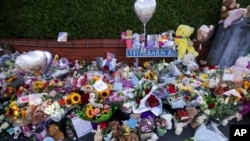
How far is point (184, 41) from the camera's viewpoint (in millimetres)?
3920

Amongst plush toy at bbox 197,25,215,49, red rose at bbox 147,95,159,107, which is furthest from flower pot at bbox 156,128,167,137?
plush toy at bbox 197,25,215,49

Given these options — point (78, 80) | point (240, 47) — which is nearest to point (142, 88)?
point (78, 80)

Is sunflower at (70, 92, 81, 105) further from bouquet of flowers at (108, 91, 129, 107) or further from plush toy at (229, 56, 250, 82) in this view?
plush toy at (229, 56, 250, 82)

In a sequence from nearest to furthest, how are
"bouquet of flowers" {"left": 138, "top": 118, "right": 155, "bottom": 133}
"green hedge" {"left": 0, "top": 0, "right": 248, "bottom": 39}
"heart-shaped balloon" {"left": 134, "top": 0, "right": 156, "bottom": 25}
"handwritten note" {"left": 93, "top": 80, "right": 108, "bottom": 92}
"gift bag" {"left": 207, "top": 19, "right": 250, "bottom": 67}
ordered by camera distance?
"bouquet of flowers" {"left": 138, "top": 118, "right": 155, "bottom": 133}, "handwritten note" {"left": 93, "top": 80, "right": 108, "bottom": 92}, "heart-shaped balloon" {"left": 134, "top": 0, "right": 156, "bottom": 25}, "gift bag" {"left": 207, "top": 19, "right": 250, "bottom": 67}, "green hedge" {"left": 0, "top": 0, "right": 248, "bottom": 39}

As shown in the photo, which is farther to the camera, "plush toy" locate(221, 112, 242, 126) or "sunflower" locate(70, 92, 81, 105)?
"plush toy" locate(221, 112, 242, 126)

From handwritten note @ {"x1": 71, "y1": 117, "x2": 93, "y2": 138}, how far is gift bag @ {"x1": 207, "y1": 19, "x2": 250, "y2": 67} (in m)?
2.11

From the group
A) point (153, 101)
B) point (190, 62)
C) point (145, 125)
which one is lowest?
point (145, 125)

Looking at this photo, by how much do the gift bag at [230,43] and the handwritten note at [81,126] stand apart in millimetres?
2108

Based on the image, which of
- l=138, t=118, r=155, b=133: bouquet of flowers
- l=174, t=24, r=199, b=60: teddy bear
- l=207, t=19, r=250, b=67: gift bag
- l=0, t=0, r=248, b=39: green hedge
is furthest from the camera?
l=0, t=0, r=248, b=39: green hedge

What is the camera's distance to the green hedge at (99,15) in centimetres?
406

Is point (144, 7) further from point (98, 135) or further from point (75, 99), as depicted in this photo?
point (98, 135)

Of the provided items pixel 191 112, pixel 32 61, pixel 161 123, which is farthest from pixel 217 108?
pixel 32 61

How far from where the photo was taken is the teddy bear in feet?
12.8

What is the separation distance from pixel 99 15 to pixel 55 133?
1.93 metres
